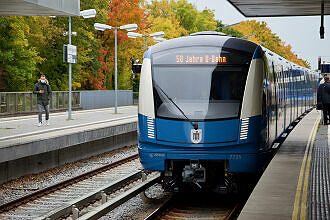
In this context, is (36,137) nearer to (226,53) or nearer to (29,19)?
(226,53)

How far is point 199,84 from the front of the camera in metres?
11.1

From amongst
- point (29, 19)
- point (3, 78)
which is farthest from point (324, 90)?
point (29, 19)

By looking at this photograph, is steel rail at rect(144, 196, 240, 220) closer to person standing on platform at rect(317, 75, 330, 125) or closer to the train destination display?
the train destination display

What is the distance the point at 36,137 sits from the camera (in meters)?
17.0

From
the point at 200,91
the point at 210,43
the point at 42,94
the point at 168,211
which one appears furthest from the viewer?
the point at 42,94

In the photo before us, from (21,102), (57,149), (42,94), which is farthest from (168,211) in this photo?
(21,102)

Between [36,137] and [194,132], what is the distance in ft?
24.8

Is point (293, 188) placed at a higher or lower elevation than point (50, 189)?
higher

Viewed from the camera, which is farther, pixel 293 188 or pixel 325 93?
pixel 325 93

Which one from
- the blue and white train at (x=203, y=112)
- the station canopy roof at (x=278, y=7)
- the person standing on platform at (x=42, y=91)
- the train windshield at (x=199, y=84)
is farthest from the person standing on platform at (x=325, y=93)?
the train windshield at (x=199, y=84)

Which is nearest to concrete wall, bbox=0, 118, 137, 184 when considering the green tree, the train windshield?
the train windshield

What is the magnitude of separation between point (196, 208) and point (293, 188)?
8.07ft

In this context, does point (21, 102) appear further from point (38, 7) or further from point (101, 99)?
point (38, 7)

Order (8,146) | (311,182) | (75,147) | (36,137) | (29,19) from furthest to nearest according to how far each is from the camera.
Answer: (29,19)
(75,147)
(36,137)
(8,146)
(311,182)
